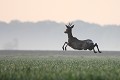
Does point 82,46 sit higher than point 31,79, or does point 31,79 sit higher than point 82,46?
point 82,46

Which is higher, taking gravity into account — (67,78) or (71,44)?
(71,44)

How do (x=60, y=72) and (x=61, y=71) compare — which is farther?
(x=61, y=71)

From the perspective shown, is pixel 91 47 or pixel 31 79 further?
pixel 91 47

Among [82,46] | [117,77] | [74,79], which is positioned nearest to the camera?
[74,79]

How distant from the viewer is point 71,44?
31.3 metres

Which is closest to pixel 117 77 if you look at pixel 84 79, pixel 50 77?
pixel 84 79

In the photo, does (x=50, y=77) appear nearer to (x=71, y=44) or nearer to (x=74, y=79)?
(x=74, y=79)

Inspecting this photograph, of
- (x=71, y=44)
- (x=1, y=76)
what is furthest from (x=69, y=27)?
(x=1, y=76)

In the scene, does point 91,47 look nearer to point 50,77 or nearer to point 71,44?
point 71,44

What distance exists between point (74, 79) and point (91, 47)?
14.0m

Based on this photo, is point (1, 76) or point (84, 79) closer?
point (84, 79)

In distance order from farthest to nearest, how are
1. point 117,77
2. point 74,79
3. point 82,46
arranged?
point 82,46 < point 117,77 < point 74,79

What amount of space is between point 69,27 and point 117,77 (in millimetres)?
13686

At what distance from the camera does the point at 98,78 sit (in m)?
17.8
